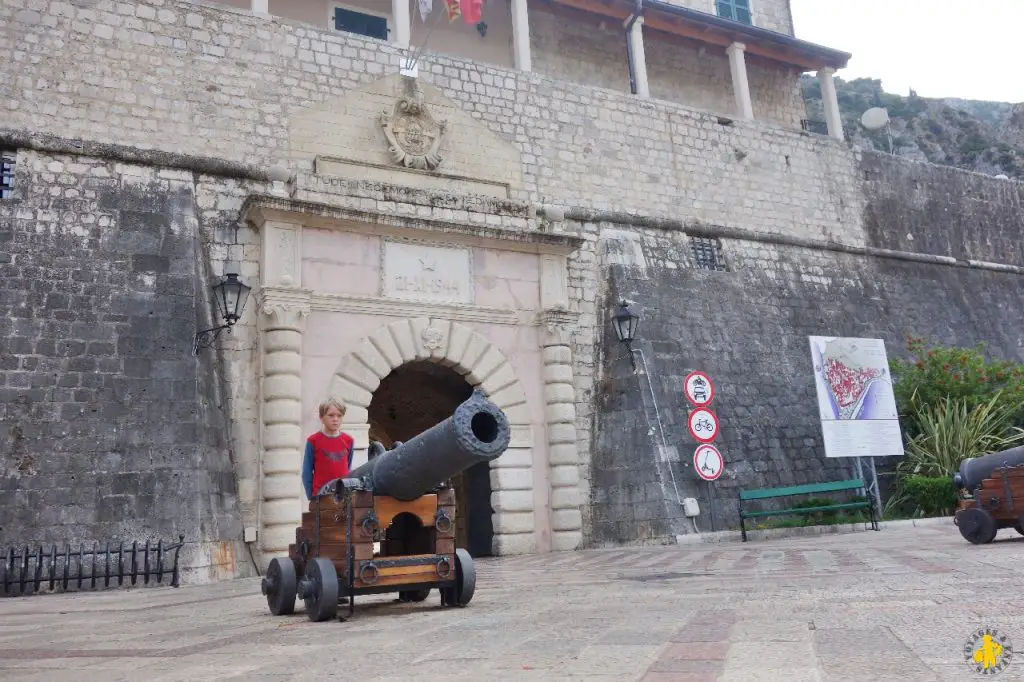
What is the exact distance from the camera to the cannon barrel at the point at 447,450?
4.47 m

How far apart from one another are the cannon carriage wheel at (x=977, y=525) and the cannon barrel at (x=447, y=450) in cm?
559

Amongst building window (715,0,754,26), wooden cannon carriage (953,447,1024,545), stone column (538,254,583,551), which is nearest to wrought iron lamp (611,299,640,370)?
stone column (538,254,583,551)

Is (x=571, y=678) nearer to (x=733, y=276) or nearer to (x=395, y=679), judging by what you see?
(x=395, y=679)

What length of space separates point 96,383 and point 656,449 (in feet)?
24.6

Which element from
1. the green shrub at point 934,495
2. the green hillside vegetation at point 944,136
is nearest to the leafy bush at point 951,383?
the green shrub at point 934,495

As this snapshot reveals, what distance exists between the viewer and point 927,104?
44375 mm

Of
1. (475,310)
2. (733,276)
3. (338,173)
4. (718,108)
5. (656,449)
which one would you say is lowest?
(656,449)

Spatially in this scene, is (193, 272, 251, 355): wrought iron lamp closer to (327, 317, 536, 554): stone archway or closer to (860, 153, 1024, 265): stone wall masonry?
(327, 317, 536, 554): stone archway

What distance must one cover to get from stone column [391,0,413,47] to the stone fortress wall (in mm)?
504

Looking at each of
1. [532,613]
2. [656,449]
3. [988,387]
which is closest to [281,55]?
[656,449]

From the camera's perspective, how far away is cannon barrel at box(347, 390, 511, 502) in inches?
176

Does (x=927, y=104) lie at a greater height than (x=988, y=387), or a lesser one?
greater

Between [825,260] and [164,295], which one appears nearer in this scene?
[164,295]

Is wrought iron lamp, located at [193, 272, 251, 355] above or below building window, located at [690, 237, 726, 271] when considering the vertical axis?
below
